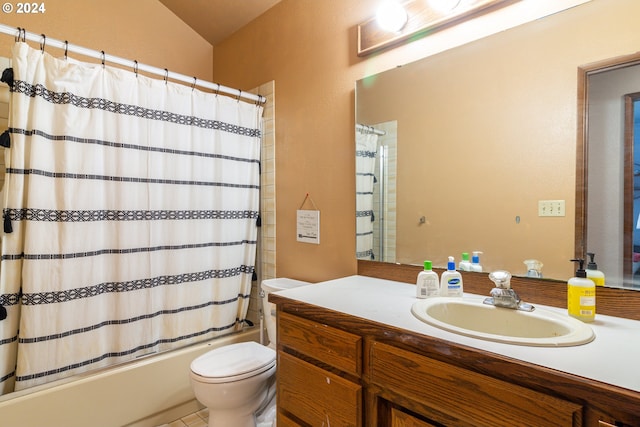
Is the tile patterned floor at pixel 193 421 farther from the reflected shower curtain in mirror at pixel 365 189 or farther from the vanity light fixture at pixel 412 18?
the vanity light fixture at pixel 412 18

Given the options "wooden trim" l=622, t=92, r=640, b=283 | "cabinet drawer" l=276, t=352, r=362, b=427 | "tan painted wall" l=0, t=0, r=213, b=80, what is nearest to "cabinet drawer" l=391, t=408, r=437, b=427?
"cabinet drawer" l=276, t=352, r=362, b=427

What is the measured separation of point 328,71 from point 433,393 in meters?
1.64

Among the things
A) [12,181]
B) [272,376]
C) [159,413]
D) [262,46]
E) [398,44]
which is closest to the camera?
[12,181]

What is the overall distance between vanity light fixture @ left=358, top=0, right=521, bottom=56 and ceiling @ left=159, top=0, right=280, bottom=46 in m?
0.93

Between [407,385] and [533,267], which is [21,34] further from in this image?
[533,267]

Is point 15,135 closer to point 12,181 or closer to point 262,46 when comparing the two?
point 12,181

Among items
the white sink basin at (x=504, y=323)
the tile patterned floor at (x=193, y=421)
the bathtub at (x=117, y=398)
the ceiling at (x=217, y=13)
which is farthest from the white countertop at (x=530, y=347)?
the ceiling at (x=217, y=13)

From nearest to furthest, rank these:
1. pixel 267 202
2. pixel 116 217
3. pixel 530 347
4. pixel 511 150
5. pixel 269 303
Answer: pixel 530 347 → pixel 511 150 → pixel 116 217 → pixel 269 303 → pixel 267 202

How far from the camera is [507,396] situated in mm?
756

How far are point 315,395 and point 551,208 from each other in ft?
3.37

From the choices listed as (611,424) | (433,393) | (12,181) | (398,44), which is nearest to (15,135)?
(12,181)

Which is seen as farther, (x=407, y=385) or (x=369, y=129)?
(x=369, y=129)

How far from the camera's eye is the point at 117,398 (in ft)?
5.65

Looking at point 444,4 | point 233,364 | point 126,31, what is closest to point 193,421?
point 233,364
